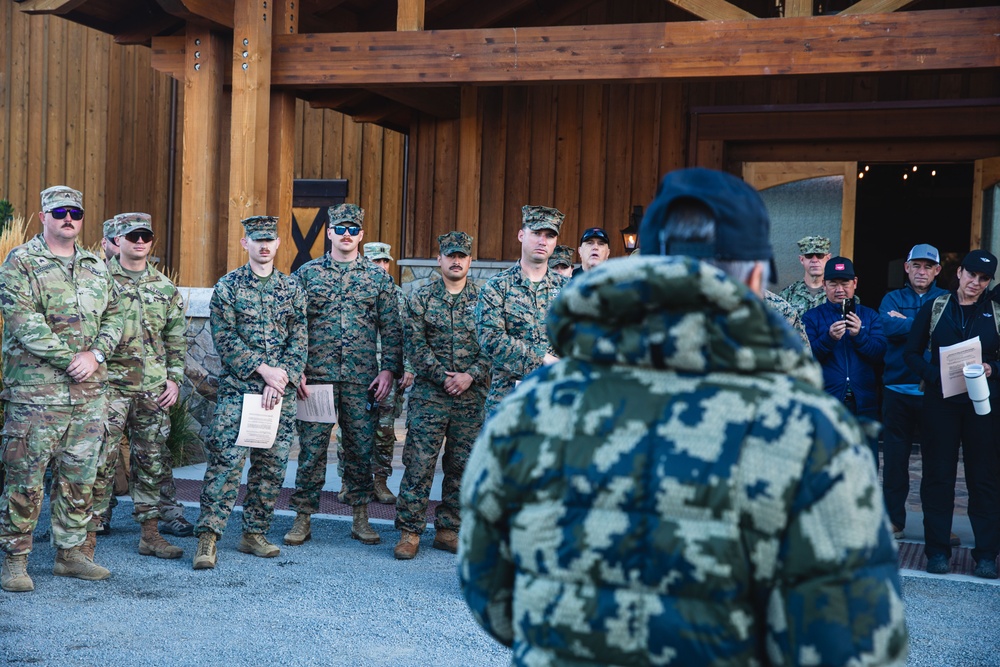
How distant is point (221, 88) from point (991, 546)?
23.5 ft

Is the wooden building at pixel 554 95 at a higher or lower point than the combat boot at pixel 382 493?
higher

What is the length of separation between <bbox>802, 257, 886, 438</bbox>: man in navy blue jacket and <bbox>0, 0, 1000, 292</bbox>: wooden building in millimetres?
2069

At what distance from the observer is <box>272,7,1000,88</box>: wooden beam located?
740 centimetres

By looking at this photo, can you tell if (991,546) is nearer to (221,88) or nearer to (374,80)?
(374,80)

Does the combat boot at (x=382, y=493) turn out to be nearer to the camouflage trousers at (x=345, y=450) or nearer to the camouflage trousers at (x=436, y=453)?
the camouflage trousers at (x=345, y=450)

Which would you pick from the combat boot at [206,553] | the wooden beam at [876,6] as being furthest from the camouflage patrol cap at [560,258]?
the combat boot at [206,553]

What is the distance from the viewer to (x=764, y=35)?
307 inches

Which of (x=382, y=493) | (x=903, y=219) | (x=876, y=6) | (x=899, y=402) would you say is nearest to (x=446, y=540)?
(x=382, y=493)

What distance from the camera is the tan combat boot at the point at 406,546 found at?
19.1 feet

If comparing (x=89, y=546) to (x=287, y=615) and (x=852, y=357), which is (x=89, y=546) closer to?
(x=287, y=615)

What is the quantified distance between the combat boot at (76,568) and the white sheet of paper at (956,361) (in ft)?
15.1

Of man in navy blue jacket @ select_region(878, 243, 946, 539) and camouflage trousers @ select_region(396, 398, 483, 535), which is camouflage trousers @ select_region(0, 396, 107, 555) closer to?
camouflage trousers @ select_region(396, 398, 483, 535)

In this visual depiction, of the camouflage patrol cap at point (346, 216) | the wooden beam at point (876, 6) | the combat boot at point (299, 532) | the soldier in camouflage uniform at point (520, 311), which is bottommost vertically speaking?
the combat boot at point (299, 532)

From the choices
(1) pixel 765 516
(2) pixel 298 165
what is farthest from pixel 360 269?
(2) pixel 298 165
